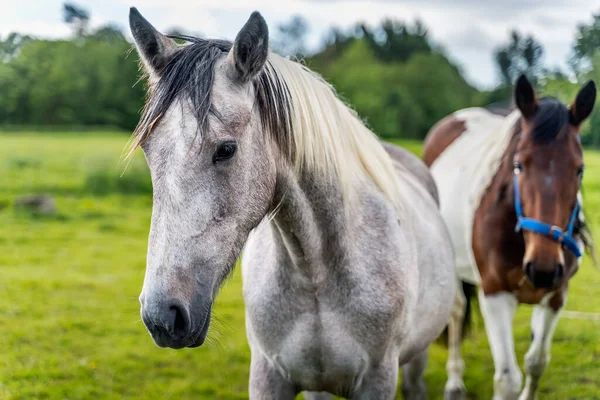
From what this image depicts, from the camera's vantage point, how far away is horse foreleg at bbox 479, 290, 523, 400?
10.8ft

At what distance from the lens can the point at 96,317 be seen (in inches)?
217

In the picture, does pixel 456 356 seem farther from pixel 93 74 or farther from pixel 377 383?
pixel 93 74

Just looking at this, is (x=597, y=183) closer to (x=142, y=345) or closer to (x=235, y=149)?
(x=142, y=345)

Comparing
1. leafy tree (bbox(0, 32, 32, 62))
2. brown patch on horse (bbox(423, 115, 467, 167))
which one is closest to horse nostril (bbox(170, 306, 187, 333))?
leafy tree (bbox(0, 32, 32, 62))

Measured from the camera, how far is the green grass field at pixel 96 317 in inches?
161

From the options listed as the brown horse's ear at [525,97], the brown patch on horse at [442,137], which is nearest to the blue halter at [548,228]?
the brown horse's ear at [525,97]

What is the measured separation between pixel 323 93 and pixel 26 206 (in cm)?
667

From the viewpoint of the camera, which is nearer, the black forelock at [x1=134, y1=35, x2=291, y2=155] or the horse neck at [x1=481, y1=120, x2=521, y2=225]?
the black forelock at [x1=134, y1=35, x2=291, y2=155]

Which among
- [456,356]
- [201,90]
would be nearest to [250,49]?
[201,90]

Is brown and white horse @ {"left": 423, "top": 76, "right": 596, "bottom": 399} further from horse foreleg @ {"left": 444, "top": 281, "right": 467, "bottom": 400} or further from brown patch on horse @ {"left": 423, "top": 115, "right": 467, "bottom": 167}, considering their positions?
brown patch on horse @ {"left": 423, "top": 115, "right": 467, "bottom": 167}

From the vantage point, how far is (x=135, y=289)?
661cm

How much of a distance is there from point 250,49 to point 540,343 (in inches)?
109

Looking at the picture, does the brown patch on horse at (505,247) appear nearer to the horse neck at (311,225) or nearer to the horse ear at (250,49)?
the horse neck at (311,225)

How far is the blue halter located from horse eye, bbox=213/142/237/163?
1.84 metres
